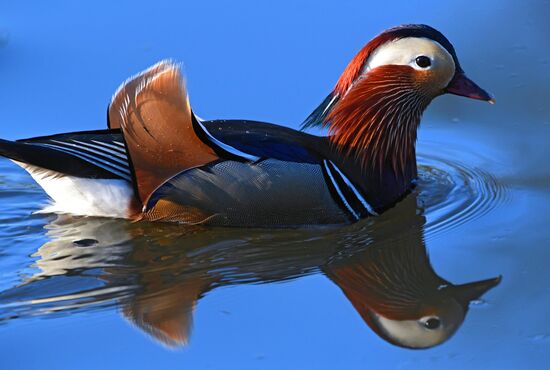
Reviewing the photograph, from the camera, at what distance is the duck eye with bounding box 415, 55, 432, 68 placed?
6230mm

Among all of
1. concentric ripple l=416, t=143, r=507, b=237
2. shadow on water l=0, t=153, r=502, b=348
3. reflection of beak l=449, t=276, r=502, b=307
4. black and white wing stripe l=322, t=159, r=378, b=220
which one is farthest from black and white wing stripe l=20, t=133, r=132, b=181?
reflection of beak l=449, t=276, r=502, b=307

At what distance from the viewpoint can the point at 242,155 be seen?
5.89 meters

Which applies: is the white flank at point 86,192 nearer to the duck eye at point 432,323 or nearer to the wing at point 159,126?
the wing at point 159,126

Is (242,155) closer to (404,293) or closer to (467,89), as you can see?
A: (404,293)

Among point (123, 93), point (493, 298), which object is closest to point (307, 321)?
point (493, 298)

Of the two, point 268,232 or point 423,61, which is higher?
point 423,61

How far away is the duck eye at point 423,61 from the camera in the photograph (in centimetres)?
623

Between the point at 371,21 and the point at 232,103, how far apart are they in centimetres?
124

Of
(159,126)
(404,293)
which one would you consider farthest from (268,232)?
(404,293)

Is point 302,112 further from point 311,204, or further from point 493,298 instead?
point 493,298

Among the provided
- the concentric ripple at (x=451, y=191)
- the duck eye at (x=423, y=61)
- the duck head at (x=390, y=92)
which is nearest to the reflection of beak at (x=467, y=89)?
the duck head at (x=390, y=92)

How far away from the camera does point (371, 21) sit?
774cm

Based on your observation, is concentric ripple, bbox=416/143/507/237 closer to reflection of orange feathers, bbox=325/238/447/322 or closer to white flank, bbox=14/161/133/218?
reflection of orange feathers, bbox=325/238/447/322

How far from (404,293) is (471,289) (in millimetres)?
294
